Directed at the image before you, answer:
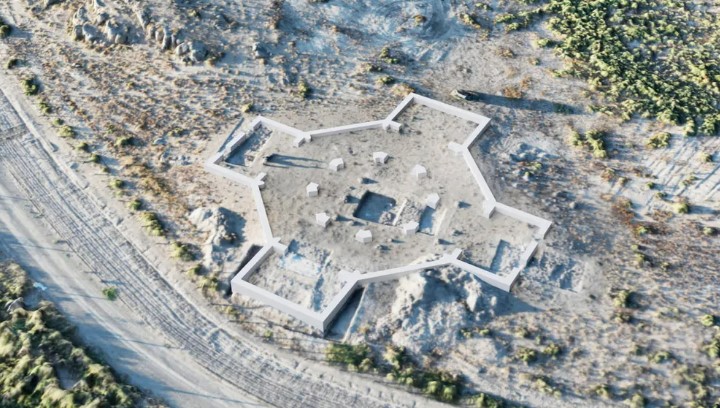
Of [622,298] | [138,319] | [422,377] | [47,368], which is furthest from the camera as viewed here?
[622,298]

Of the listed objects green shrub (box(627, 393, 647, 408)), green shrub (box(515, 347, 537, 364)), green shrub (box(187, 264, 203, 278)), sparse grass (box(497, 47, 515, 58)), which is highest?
sparse grass (box(497, 47, 515, 58))

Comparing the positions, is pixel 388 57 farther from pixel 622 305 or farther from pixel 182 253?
pixel 622 305

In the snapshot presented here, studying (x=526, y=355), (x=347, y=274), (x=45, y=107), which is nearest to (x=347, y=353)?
(x=347, y=274)

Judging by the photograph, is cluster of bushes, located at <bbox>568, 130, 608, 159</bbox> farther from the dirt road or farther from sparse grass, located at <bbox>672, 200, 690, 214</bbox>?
the dirt road

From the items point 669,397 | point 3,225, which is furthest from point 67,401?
point 669,397

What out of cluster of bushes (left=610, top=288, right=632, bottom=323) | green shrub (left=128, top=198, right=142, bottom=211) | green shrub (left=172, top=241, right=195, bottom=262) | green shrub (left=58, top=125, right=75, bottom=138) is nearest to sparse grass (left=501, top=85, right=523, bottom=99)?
cluster of bushes (left=610, top=288, right=632, bottom=323)

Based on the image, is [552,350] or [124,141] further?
[124,141]

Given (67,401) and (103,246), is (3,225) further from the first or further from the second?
(67,401)
